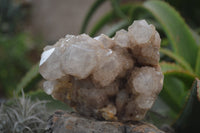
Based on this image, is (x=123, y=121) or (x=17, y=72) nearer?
(x=123, y=121)

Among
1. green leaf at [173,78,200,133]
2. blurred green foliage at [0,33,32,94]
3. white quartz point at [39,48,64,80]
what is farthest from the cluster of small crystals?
blurred green foliage at [0,33,32,94]

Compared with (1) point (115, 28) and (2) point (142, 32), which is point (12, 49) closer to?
(1) point (115, 28)

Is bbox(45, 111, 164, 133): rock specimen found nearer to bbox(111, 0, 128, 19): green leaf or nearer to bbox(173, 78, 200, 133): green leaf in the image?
bbox(173, 78, 200, 133): green leaf

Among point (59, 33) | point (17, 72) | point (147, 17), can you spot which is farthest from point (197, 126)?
point (59, 33)

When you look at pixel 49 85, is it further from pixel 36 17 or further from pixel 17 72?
pixel 36 17

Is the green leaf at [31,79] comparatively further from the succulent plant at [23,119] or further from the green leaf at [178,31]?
the green leaf at [178,31]

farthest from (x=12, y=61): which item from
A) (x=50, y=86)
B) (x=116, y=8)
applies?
(x=50, y=86)
